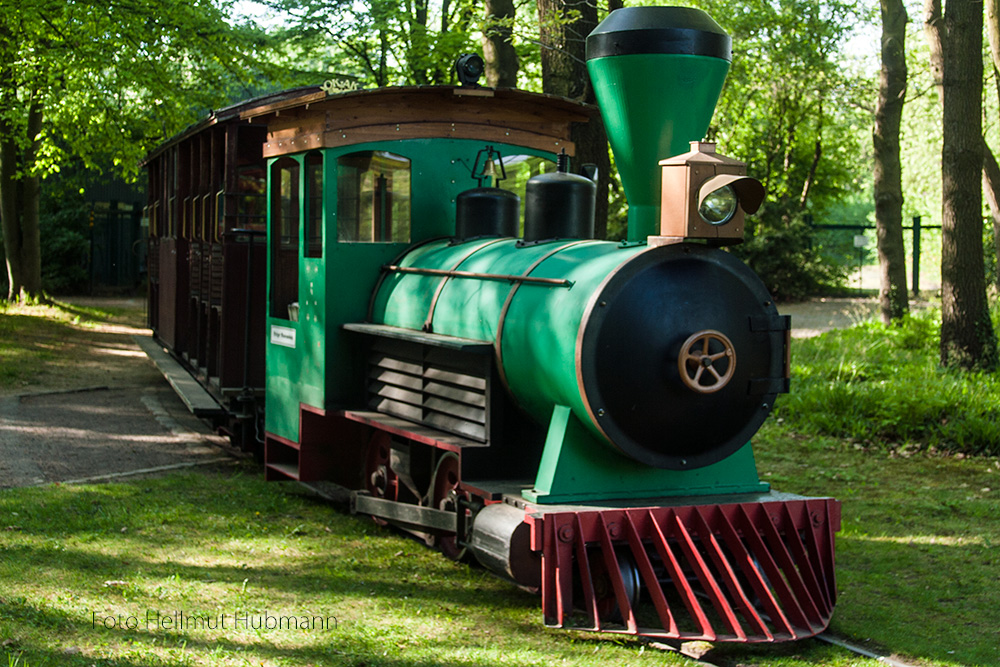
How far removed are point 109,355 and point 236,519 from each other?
10.1 meters

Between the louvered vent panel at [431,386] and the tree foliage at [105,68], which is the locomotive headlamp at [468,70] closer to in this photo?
the louvered vent panel at [431,386]

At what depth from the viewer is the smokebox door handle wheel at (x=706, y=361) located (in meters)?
4.83

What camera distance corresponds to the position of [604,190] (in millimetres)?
9570

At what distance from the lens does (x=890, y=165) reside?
1551 cm

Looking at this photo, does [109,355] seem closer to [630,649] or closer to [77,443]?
[77,443]

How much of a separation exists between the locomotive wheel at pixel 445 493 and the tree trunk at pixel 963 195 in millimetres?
7001

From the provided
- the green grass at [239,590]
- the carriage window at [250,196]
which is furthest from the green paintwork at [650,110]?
the carriage window at [250,196]

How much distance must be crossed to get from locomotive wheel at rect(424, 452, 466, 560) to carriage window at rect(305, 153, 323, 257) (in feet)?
5.65

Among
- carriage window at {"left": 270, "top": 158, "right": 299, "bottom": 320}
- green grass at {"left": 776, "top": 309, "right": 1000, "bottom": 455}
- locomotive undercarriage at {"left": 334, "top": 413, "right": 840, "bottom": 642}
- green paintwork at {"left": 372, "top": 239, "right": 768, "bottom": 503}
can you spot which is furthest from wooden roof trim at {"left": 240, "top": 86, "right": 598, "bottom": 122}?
green grass at {"left": 776, "top": 309, "right": 1000, "bottom": 455}

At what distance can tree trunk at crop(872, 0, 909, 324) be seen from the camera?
15.1 metres

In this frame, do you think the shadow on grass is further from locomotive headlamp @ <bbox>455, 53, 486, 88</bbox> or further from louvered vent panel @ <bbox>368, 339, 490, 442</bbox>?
locomotive headlamp @ <bbox>455, 53, 486, 88</bbox>

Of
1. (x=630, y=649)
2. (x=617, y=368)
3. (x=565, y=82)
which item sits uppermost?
(x=565, y=82)

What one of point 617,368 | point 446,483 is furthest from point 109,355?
point 617,368

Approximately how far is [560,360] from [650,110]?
55.5 inches
